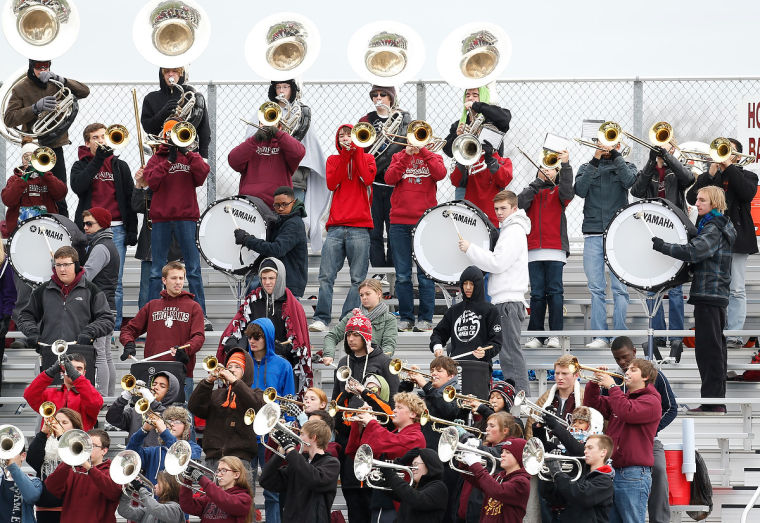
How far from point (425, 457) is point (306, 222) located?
4.74 meters

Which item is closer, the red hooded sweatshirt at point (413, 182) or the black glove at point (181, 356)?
the black glove at point (181, 356)

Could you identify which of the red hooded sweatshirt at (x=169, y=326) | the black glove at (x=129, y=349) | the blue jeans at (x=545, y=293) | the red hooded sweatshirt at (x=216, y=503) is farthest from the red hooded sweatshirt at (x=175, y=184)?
the red hooded sweatshirt at (x=216, y=503)

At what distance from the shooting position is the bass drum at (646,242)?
1381cm

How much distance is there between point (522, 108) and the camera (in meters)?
16.6

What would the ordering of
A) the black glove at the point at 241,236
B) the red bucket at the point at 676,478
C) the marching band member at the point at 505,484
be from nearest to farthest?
the marching band member at the point at 505,484, the red bucket at the point at 676,478, the black glove at the point at 241,236

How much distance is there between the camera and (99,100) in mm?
16891

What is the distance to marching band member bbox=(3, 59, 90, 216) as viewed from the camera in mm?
15484

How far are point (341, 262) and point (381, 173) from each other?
3.48 ft

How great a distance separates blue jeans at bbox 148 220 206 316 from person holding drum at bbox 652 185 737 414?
13.4ft

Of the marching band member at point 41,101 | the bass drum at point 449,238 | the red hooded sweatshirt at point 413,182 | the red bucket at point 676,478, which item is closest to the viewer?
the red bucket at point 676,478

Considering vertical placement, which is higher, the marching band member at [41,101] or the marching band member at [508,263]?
the marching band member at [41,101]

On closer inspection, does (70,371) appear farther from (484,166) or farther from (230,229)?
(484,166)

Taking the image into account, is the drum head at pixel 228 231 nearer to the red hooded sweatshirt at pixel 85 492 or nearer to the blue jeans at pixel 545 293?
the blue jeans at pixel 545 293

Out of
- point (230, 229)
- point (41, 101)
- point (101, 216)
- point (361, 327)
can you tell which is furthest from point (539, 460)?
point (41, 101)
